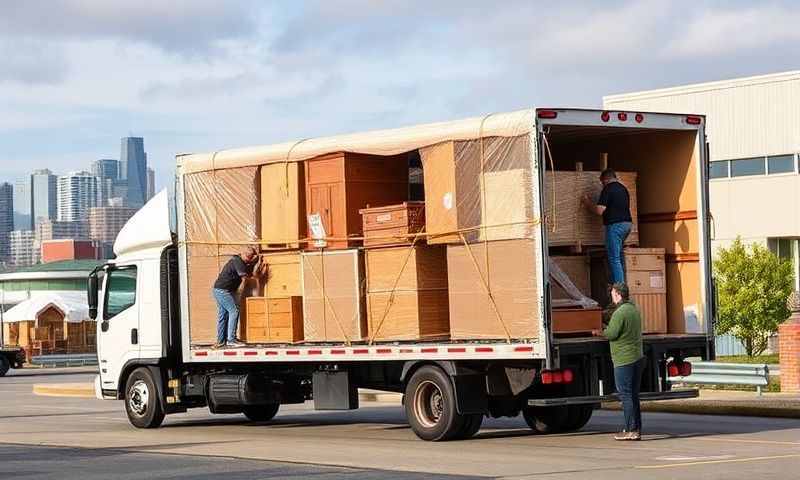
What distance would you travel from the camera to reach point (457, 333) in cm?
1825

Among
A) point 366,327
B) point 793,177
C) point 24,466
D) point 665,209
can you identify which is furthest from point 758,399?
point 793,177

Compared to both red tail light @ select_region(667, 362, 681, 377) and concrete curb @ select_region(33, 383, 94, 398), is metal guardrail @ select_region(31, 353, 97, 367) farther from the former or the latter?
red tail light @ select_region(667, 362, 681, 377)

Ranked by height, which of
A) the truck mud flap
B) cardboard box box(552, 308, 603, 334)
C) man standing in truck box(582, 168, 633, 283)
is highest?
man standing in truck box(582, 168, 633, 283)

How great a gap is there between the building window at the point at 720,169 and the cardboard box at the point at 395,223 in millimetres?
35543

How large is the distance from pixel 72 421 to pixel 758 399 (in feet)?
36.0

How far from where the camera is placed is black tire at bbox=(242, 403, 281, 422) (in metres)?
23.3

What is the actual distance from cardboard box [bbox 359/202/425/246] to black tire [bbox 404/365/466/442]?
1.59 meters

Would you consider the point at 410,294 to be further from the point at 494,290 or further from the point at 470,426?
the point at 470,426

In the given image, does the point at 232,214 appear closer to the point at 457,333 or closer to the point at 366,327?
the point at 366,327

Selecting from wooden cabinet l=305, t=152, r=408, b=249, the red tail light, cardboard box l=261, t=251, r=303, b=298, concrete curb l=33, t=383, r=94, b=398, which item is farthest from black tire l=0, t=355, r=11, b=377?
the red tail light

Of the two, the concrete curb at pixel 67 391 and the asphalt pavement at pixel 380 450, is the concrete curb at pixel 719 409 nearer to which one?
the asphalt pavement at pixel 380 450

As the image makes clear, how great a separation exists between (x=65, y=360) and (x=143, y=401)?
3947 cm

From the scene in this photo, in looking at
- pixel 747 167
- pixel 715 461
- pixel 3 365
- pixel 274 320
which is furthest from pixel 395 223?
pixel 747 167

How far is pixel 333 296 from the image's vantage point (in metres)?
19.7
